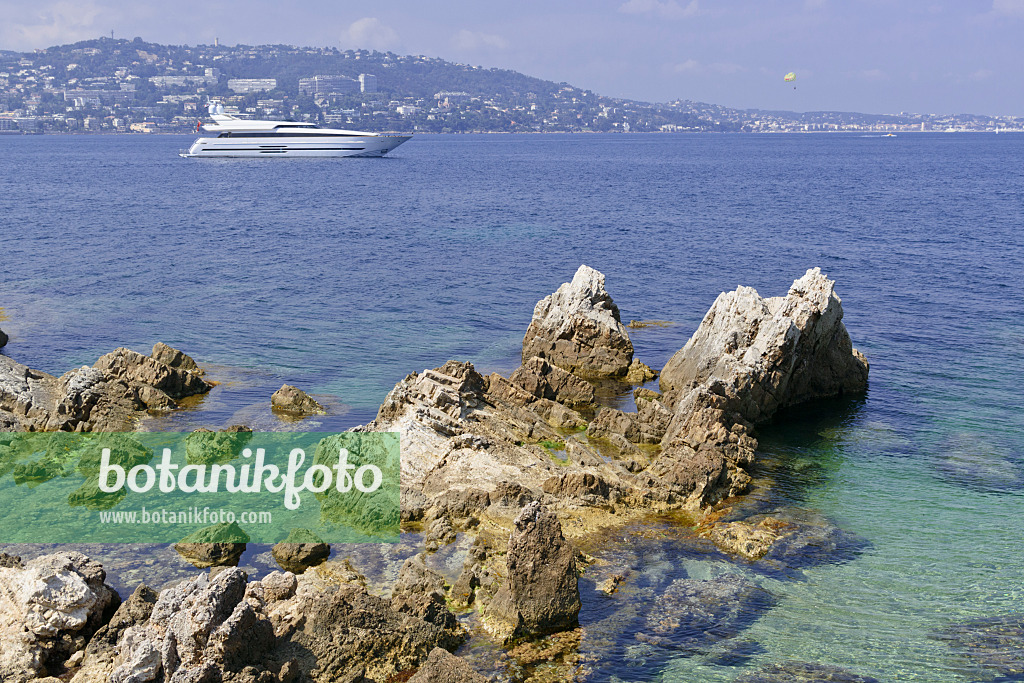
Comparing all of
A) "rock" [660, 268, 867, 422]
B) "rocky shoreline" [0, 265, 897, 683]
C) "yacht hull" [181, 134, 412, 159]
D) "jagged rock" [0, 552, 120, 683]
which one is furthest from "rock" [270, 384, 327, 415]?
"yacht hull" [181, 134, 412, 159]

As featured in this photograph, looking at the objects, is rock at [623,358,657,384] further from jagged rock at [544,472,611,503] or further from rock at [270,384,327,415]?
rock at [270,384,327,415]

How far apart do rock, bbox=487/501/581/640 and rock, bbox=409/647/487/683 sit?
165 cm

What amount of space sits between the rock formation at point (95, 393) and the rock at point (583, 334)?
10521 millimetres

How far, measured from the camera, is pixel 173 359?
2505 centimetres

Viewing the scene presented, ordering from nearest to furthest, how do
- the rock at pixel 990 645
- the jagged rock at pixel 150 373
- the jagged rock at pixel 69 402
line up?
the rock at pixel 990 645 → the jagged rock at pixel 69 402 → the jagged rock at pixel 150 373

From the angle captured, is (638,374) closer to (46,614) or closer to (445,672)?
(445,672)

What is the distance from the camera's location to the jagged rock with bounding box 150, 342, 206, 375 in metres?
25.0

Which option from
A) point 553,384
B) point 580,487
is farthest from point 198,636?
point 553,384

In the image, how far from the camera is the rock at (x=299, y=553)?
46.8 feet

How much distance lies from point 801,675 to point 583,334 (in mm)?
15986

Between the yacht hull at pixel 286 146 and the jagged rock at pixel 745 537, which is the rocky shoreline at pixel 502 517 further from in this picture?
the yacht hull at pixel 286 146

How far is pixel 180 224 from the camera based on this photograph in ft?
201

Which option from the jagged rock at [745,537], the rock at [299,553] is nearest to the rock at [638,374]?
the jagged rock at [745,537]

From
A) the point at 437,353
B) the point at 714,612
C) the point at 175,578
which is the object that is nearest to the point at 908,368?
the point at 437,353
